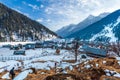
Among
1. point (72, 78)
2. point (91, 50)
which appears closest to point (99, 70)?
point (72, 78)

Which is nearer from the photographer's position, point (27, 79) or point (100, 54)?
point (27, 79)

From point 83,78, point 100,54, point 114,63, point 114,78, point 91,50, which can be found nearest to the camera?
point 83,78

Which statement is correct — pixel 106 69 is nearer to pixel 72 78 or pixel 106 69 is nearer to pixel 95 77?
pixel 95 77

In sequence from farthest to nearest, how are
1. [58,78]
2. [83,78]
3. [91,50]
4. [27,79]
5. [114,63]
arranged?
[91,50] → [114,63] → [27,79] → [83,78] → [58,78]

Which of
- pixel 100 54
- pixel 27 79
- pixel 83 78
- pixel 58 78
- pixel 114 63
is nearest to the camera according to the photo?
pixel 58 78

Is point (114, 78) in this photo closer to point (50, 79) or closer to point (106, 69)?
point (106, 69)

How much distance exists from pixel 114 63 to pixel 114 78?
11.8 m

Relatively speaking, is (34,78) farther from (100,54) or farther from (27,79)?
(100,54)

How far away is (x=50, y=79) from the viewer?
86.1ft

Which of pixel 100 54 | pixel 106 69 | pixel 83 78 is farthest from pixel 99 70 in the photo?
pixel 100 54

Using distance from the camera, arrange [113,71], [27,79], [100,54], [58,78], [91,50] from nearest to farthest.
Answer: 1. [58,78]
2. [113,71]
3. [27,79]
4. [100,54]
5. [91,50]

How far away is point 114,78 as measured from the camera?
30.6 meters

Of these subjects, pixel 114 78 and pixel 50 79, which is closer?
pixel 50 79

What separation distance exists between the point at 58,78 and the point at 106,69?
10.3 m
